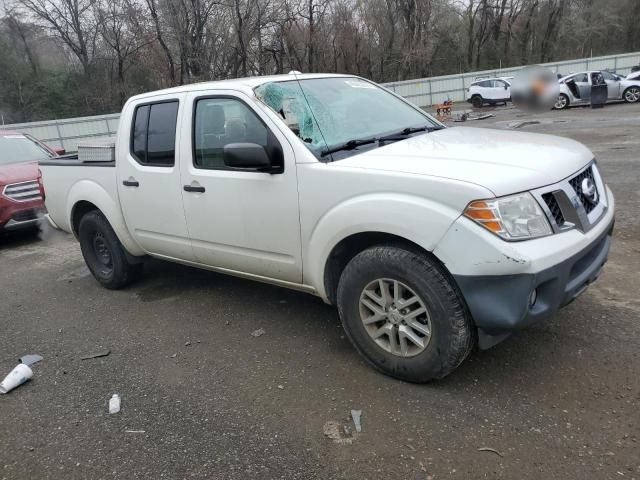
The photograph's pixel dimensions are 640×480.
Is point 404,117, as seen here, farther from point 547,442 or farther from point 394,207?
point 547,442

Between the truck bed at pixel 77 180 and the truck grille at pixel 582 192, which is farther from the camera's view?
the truck bed at pixel 77 180

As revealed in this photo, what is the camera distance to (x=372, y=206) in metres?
2.95

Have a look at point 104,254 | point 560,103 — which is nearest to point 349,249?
point 104,254

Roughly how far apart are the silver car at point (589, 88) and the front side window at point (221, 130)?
20.8 metres

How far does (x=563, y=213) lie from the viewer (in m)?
2.81

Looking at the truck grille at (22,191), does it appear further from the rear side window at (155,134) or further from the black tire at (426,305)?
the black tire at (426,305)

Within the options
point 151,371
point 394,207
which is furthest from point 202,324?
point 394,207

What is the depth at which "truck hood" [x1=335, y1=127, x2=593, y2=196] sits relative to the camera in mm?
2707

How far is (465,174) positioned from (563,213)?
1.90 ft

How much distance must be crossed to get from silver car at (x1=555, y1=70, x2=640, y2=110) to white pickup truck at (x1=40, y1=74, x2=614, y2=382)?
20.2 m

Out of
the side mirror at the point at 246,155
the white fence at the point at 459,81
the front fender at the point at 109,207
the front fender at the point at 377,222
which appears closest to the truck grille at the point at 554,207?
the front fender at the point at 377,222

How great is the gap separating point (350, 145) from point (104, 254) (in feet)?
10.4

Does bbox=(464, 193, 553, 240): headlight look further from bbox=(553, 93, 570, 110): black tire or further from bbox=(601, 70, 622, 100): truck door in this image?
bbox=(601, 70, 622, 100): truck door

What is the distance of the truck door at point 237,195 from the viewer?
3.46 metres
